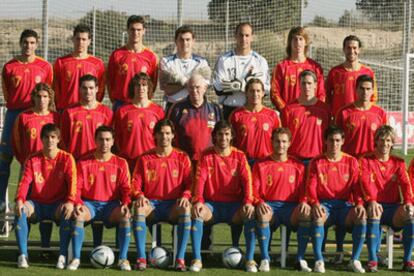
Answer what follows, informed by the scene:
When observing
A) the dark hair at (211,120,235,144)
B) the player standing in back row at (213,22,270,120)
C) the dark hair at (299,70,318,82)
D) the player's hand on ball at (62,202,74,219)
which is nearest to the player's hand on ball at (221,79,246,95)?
the player standing in back row at (213,22,270,120)

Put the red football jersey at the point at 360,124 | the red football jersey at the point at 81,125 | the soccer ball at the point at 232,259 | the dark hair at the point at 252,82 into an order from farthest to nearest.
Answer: the red football jersey at the point at 360,124, the red football jersey at the point at 81,125, the dark hair at the point at 252,82, the soccer ball at the point at 232,259

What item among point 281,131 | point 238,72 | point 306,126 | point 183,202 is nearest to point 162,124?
point 183,202

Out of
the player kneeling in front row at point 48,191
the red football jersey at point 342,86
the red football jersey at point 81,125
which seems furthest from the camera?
the red football jersey at point 342,86

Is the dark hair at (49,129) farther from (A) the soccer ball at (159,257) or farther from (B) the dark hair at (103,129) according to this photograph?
(A) the soccer ball at (159,257)

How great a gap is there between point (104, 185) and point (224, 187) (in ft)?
3.26

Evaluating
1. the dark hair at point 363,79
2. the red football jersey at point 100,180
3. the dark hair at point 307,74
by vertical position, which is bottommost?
the red football jersey at point 100,180

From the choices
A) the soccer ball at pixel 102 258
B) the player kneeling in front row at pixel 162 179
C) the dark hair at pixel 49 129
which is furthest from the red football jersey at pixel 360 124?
the dark hair at pixel 49 129

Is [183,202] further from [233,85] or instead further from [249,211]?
[233,85]

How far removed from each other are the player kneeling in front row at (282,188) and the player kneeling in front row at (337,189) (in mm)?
117

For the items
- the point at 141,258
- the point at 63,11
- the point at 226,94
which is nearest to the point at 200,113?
the point at 226,94

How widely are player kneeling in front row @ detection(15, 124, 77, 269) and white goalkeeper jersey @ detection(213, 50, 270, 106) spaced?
5.08ft

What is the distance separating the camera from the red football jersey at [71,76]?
8.81 meters

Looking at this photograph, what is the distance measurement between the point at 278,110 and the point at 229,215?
3.94 feet

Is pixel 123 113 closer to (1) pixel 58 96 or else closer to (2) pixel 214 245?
(1) pixel 58 96
